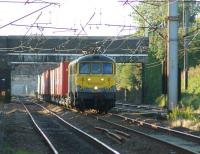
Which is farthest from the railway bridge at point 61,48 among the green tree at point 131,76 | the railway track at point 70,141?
the railway track at point 70,141

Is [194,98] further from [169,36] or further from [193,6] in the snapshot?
[193,6]

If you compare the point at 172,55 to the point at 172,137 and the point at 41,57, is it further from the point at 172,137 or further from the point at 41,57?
the point at 41,57

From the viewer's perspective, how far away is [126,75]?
63938 millimetres

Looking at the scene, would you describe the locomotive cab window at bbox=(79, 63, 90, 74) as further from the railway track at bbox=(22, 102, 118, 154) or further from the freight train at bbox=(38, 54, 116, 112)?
the railway track at bbox=(22, 102, 118, 154)

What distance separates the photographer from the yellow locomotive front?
31.3m

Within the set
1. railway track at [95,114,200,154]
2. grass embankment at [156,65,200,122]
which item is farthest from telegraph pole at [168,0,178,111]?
railway track at [95,114,200,154]

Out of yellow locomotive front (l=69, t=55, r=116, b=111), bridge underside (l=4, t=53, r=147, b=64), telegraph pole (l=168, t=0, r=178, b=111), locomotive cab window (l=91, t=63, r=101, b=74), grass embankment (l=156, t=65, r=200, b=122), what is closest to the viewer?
grass embankment (l=156, t=65, r=200, b=122)

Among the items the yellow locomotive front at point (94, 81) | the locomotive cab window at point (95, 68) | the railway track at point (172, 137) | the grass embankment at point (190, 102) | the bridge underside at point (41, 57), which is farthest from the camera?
the bridge underside at point (41, 57)

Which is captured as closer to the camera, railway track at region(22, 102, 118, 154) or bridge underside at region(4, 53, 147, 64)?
railway track at region(22, 102, 118, 154)

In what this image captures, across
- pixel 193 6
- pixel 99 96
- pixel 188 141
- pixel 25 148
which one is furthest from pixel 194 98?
pixel 193 6

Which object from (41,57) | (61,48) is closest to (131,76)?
Result: (61,48)

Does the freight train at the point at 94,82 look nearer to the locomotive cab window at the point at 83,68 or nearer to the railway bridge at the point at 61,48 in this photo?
the locomotive cab window at the point at 83,68

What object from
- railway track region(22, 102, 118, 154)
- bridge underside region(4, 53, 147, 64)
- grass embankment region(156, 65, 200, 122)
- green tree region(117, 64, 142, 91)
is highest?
bridge underside region(4, 53, 147, 64)

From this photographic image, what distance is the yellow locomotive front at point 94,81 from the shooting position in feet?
103
